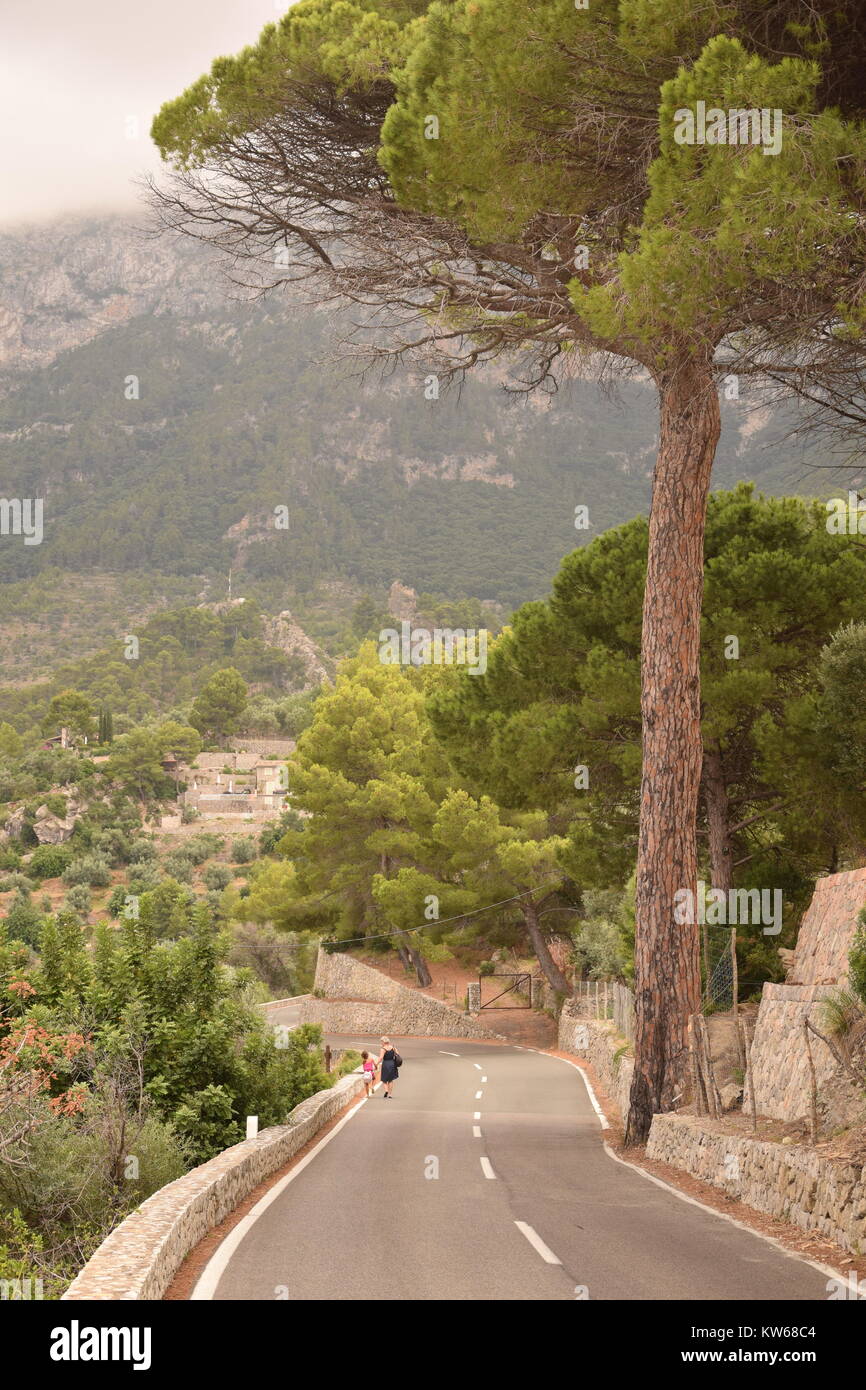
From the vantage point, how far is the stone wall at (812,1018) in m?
11.1

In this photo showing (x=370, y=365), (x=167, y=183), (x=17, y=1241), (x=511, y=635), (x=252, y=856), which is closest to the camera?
(x=17, y=1241)

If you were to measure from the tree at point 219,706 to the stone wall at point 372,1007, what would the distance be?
4085 inches

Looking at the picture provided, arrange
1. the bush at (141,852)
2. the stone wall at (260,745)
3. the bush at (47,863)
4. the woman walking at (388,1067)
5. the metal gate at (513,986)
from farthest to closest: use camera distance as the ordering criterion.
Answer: the stone wall at (260,745) < the bush at (141,852) < the bush at (47,863) < the metal gate at (513,986) < the woman walking at (388,1067)

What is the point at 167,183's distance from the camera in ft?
49.8

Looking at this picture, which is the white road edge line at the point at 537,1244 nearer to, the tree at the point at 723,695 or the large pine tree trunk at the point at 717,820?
the tree at the point at 723,695

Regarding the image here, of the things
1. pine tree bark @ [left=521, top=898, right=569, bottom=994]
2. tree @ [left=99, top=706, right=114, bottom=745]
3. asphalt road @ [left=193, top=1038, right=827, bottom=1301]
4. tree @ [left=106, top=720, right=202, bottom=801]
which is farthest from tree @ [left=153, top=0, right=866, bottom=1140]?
tree @ [left=99, top=706, right=114, bottom=745]

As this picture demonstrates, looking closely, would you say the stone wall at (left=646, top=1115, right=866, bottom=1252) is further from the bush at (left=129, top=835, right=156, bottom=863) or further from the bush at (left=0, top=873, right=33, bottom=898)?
the bush at (left=129, top=835, right=156, bottom=863)

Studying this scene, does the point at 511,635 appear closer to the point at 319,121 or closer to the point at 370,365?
the point at 370,365

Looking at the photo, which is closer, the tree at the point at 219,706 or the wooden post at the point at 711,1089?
the wooden post at the point at 711,1089

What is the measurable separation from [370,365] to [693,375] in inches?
169

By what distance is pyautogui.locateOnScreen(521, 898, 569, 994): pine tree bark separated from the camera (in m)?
42.2

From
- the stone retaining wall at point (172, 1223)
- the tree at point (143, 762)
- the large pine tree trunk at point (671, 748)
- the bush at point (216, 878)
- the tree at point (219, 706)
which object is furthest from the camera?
the tree at point (219, 706)

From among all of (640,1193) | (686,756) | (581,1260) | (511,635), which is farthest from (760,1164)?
(511,635)

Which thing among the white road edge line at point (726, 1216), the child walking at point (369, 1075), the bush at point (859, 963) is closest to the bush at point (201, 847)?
the child walking at point (369, 1075)
